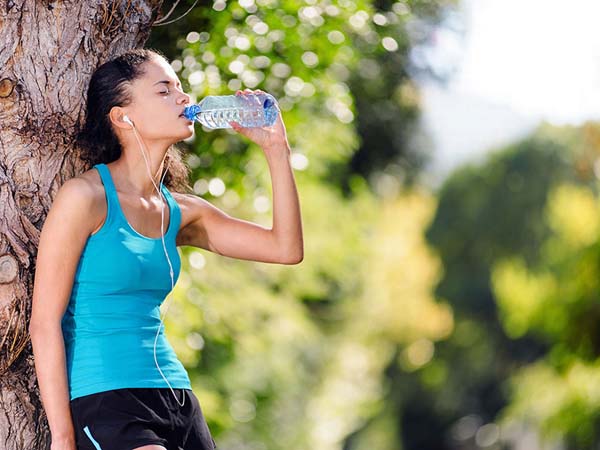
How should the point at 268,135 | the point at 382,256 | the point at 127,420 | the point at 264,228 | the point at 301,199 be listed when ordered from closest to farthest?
1. the point at 127,420
2. the point at 268,135
3. the point at 264,228
4. the point at 301,199
5. the point at 382,256

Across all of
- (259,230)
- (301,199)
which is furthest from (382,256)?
(259,230)

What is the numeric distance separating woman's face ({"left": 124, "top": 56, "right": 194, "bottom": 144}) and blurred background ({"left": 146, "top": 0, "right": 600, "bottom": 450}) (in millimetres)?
1224

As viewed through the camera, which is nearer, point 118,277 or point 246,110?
point 118,277

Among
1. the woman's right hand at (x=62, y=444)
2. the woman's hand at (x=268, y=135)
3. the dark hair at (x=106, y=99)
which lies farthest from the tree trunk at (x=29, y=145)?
the woman's hand at (x=268, y=135)

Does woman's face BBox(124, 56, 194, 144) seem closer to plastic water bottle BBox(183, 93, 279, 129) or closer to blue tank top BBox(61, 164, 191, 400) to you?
plastic water bottle BBox(183, 93, 279, 129)

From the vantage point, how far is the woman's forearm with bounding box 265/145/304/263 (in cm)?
347

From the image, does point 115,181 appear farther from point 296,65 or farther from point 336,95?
point 336,95

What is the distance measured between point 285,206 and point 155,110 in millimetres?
473

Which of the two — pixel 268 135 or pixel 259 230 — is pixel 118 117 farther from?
pixel 259 230

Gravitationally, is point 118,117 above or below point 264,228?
above

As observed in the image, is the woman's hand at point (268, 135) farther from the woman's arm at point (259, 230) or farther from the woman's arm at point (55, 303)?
the woman's arm at point (55, 303)

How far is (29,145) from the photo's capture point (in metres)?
3.36

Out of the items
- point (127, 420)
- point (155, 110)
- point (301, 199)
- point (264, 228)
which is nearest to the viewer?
point (127, 420)

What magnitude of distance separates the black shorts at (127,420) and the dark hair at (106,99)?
696 millimetres
